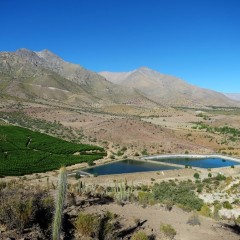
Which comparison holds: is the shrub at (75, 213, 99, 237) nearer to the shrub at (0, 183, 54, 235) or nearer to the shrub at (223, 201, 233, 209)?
the shrub at (0, 183, 54, 235)

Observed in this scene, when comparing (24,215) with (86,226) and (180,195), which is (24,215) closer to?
(86,226)

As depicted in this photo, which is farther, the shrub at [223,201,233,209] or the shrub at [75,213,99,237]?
the shrub at [223,201,233,209]

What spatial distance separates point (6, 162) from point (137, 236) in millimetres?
41427

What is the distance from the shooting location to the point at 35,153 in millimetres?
61750

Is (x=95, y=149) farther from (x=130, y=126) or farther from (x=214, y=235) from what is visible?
(x=214, y=235)

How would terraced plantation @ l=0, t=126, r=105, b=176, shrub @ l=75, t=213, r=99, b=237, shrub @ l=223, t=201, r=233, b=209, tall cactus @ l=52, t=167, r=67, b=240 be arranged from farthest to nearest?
terraced plantation @ l=0, t=126, r=105, b=176
shrub @ l=223, t=201, r=233, b=209
shrub @ l=75, t=213, r=99, b=237
tall cactus @ l=52, t=167, r=67, b=240

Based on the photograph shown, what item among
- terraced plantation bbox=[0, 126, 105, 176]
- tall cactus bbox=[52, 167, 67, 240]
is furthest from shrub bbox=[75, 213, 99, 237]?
terraced plantation bbox=[0, 126, 105, 176]

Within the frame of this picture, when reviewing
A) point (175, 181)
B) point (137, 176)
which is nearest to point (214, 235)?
point (175, 181)

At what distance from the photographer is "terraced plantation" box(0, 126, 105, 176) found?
169ft

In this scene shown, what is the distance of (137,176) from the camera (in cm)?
4975

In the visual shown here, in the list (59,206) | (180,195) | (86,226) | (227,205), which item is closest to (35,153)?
(180,195)

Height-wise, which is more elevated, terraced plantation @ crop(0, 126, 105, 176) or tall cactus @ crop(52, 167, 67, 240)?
tall cactus @ crop(52, 167, 67, 240)

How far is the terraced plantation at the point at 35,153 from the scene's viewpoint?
169 feet

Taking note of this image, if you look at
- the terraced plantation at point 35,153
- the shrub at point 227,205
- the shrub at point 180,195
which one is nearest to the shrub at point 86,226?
the shrub at point 180,195
